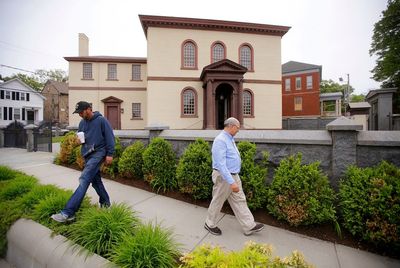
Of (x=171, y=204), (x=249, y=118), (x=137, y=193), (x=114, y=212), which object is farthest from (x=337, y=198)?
(x=249, y=118)

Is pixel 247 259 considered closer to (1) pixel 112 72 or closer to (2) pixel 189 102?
(2) pixel 189 102

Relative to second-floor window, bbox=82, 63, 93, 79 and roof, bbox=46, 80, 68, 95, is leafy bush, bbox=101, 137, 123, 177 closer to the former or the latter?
second-floor window, bbox=82, 63, 93, 79

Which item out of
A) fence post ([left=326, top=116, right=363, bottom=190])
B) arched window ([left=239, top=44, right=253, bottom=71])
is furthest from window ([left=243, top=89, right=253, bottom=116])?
fence post ([left=326, top=116, right=363, bottom=190])

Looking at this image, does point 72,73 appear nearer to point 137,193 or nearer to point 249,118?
point 249,118

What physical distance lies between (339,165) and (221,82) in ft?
46.2

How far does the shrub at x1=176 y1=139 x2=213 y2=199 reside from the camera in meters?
4.67

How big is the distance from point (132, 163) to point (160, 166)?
114 centimetres

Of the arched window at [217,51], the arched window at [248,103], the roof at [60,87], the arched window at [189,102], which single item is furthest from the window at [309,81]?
the roof at [60,87]

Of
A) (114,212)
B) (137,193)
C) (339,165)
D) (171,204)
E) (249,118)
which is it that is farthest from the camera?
(249,118)

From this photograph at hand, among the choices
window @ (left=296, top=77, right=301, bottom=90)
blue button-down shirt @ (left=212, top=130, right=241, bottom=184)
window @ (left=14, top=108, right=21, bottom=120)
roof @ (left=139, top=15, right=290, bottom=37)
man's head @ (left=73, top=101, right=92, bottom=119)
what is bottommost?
blue button-down shirt @ (left=212, top=130, right=241, bottom=184)

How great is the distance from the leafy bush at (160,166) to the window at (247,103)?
49.5ft

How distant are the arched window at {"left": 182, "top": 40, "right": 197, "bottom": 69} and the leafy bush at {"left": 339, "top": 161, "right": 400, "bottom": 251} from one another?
1719cm

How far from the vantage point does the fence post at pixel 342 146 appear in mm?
3924

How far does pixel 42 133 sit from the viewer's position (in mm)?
12477
